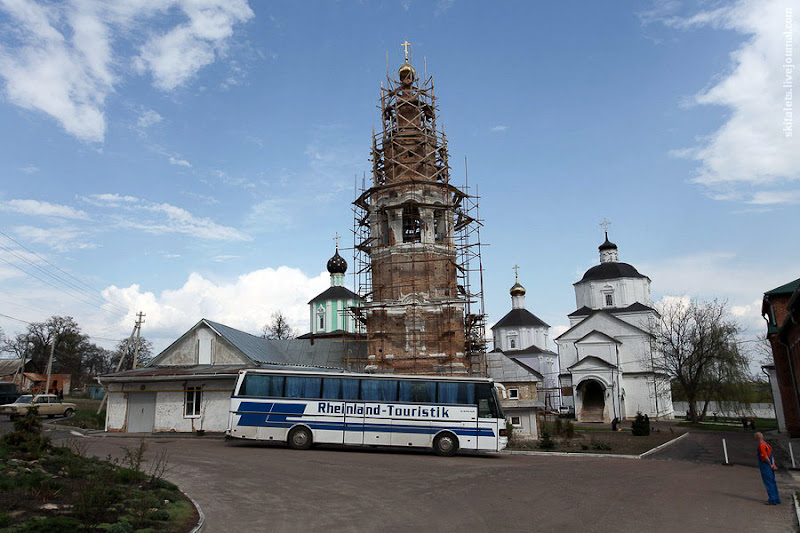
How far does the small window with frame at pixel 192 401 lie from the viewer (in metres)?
26.3

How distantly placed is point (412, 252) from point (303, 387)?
12410 mm

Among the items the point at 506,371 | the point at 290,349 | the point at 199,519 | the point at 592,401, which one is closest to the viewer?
the point at 199,519

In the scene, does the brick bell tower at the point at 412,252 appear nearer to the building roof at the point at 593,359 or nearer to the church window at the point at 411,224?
the church window at the point at 411,224

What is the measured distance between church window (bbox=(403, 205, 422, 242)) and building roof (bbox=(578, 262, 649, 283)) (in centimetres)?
2953

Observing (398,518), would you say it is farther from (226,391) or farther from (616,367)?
(616,367)

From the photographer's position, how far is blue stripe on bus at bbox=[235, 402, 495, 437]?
19.3m

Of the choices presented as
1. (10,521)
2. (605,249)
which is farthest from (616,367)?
(10,521)

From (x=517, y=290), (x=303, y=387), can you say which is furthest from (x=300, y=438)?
(x=517, y=290)

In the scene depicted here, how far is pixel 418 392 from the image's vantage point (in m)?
19.8

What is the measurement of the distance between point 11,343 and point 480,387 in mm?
75589

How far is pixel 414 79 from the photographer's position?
117 ft

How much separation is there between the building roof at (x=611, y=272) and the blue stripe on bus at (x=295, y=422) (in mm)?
40210

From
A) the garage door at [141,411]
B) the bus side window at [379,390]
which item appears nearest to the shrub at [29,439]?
the bus side window at [379,390]

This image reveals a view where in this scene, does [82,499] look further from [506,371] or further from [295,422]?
[506,371]
